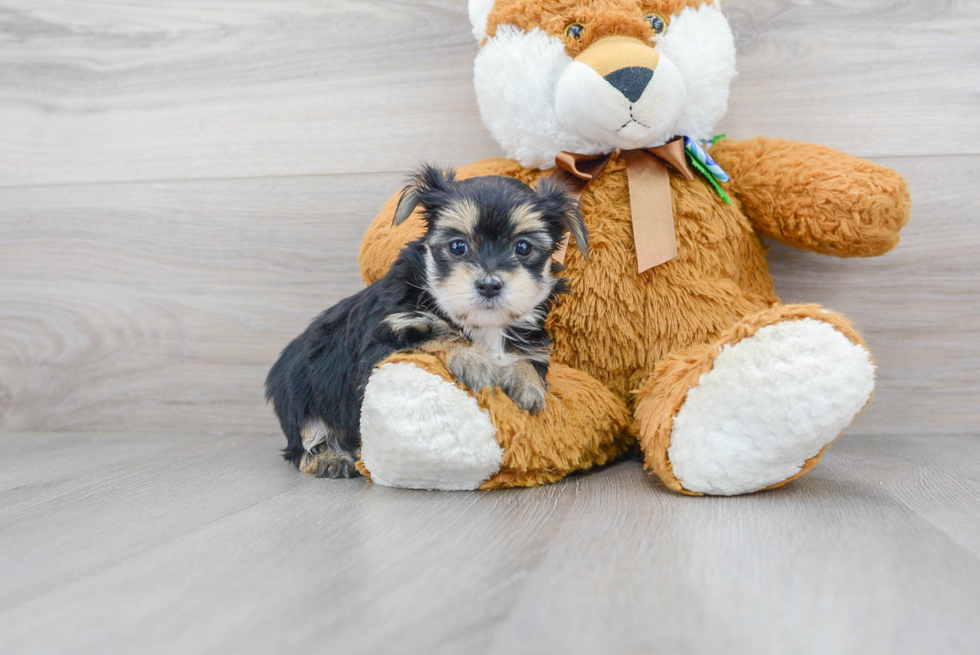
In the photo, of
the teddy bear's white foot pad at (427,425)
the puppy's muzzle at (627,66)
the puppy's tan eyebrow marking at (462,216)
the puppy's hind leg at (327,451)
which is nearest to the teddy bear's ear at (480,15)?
the puppy's muzzle at (627,66)

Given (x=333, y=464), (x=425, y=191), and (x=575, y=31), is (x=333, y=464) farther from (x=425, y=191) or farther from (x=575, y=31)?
(x=575, y=31)

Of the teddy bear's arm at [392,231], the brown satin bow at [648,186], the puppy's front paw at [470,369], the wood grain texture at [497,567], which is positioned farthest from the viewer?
the teddy bear's arm at [392,231]

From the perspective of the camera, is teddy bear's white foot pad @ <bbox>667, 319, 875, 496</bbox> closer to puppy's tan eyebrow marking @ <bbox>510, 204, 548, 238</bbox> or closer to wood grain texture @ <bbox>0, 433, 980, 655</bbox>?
wood grain texture @ <bbox>0, 433, 980, 655</bbox>

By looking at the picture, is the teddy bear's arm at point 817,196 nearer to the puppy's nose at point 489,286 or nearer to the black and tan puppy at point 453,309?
the black and tan puppy at point 453,309

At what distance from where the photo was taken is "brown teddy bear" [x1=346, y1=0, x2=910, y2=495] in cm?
131

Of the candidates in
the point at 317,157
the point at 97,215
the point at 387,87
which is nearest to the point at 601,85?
the point at 387,87

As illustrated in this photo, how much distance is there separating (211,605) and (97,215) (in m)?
1.71

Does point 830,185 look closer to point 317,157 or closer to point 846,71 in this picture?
point 846,71

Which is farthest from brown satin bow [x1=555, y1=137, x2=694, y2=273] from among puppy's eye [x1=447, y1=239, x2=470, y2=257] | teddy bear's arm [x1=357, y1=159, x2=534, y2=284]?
puppy's eye [x1=447, y1=239, x2=470, y2=257]

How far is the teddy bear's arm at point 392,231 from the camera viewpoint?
1666 mm

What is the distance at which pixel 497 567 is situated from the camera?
976 mm

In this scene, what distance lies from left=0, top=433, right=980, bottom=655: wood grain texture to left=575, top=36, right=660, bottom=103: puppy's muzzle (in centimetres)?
79

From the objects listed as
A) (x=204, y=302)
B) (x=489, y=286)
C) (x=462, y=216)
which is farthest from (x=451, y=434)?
(x=204, y=302)

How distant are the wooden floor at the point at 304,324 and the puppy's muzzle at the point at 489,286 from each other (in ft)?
1.22
